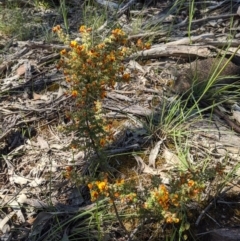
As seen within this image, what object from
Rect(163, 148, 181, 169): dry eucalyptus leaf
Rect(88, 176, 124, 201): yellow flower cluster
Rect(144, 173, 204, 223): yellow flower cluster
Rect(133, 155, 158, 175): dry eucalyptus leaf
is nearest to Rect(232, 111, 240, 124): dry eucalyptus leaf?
Rect(163, 148, 181, 169): dry eucalyptus leaf

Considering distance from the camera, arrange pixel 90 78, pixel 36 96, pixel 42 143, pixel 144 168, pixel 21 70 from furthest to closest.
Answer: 1. pixel 21 70
2. pixel 36 96
3. pixel 42 143
4. pixel 144 168
5. pixel 90 78

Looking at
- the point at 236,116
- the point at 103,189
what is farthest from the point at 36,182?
the point at 236,116

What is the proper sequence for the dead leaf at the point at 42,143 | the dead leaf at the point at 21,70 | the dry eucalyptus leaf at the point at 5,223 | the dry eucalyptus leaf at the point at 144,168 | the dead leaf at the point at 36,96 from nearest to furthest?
the dry eucalyptus leaf at the point at 5,223
the dry eucalyptus leaf at the point at 144,168
the dead leaf at the point at 42,143
the dead leaf at the point at 36,96
the dead leaf at the point at 21,70

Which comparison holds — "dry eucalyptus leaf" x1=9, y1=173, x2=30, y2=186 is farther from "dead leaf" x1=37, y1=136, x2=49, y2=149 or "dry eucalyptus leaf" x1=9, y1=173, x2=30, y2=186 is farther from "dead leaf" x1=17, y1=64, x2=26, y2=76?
"dead leaf" x1=17, y1=64, x2=26, y2=76

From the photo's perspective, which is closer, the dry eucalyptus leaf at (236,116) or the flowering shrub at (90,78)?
the flowering shrub at (90,78)

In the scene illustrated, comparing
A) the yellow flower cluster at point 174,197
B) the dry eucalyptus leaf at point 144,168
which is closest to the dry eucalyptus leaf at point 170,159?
the dry eucalyptus leaf at point 144,168

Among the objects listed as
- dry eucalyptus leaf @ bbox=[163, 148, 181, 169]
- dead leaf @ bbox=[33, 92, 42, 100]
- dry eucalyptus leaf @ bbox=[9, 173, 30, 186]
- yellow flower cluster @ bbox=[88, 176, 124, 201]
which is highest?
yellow flower cluster @ bbox=[88, 176, 124, 201]

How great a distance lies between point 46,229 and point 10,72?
1543mm

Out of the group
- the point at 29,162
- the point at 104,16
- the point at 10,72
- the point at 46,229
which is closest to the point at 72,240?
the point at 46,229

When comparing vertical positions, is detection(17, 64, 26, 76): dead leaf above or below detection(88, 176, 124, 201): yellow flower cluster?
below

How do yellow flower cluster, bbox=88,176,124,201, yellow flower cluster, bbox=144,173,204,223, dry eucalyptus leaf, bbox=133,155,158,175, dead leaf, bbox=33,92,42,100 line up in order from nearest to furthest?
1. yellow flower cluster, bbox=88,176,124,201
2. yellow flower cluster, bbox=144,173,204,223
3. dry eucalyptus leaf, bbox=133,155,158,175
4. dead leaf, bbox=33,92,42,100

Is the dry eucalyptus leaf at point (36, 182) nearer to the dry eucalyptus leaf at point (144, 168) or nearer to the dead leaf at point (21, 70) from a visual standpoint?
the dry eucalyptus leaf at point (144, 168)

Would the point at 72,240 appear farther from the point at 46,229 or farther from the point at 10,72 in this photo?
the point at 10,72

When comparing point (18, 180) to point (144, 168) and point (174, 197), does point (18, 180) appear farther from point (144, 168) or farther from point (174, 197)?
point (174, 197)
